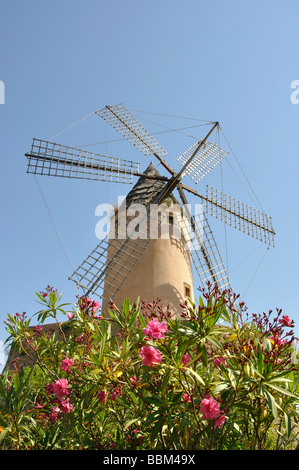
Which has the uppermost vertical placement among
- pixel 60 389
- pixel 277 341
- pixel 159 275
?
pixel 159 275

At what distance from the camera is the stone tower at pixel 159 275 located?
8.37 metres

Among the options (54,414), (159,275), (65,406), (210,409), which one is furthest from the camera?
(159,275)

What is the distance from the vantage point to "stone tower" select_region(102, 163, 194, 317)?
8.37 m

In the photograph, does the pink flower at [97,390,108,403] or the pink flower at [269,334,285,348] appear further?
the pink flower at [97,390,108,403]

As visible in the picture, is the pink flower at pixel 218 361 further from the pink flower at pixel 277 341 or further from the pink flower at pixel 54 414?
the pink flower at pixel 54 414

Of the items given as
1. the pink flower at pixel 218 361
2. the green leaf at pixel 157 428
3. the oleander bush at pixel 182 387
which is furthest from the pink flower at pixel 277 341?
the green leaf at pixel 157 428

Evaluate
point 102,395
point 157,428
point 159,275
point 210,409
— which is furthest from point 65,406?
point 159,275

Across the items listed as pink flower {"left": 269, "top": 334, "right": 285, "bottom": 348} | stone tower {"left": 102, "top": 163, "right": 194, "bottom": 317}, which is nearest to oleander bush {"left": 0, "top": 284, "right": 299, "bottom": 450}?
pink flower {"left": 269, "top": 334, "right": 285, "bottom": 348}

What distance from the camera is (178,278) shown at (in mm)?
8781

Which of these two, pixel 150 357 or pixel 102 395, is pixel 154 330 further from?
pixel 102 395

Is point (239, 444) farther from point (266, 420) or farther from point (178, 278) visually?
point (178, 278)

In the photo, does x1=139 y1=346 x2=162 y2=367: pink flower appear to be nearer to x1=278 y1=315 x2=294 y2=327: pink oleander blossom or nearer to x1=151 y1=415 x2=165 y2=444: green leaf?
x1=151 y1=415 x2=165 y2=444: green leaf

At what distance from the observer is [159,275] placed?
28.2 ft

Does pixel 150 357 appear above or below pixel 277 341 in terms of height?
below
